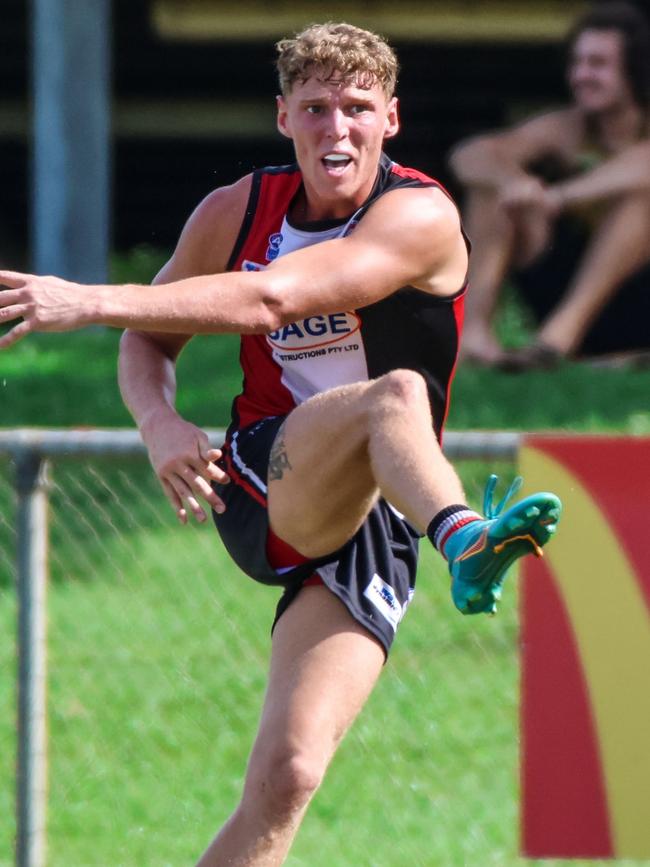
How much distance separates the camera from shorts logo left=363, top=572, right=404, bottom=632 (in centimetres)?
416

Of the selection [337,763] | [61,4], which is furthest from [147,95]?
[337,763]

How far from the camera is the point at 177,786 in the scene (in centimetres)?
616

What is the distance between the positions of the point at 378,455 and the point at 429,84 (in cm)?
1052

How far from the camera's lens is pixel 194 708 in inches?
260

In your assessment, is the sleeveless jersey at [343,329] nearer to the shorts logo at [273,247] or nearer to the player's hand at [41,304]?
the shorts logo at [273,247]

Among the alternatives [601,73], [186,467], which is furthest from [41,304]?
[601,73]

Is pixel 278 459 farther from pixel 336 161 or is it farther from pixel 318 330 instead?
pixel 336 161

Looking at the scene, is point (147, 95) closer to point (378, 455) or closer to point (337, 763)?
point (337, 763)

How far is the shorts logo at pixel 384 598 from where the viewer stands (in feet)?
13.7

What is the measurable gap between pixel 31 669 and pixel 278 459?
1.58 metres

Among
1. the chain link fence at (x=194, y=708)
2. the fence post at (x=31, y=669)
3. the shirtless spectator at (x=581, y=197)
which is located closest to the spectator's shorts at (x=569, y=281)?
the shirtless spectator at (x=581, y=197)

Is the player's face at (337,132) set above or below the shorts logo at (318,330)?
above

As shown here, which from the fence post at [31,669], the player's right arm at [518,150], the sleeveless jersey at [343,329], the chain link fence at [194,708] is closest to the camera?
the sleeveless jersey at [343,329]

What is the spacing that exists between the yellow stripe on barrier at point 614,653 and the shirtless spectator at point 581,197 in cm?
382
